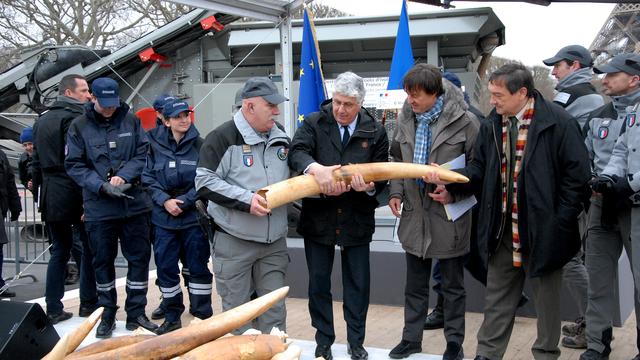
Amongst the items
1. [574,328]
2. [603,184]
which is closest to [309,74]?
[574,328]

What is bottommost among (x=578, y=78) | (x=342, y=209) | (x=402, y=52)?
(x=342, y=209)

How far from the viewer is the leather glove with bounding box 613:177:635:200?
11.5 feet

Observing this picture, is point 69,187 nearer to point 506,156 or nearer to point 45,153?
point 45,153

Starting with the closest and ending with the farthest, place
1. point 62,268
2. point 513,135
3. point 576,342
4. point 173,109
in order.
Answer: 1. point 513,135
2. point 576,342
3. point 173,109
4. point 62,268

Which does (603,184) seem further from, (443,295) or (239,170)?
(239,170)

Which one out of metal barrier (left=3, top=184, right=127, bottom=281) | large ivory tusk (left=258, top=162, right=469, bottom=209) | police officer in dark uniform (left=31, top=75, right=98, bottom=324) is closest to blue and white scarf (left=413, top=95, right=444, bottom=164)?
large ivory tusk (left=258, top=162, right=469, bottom=209)

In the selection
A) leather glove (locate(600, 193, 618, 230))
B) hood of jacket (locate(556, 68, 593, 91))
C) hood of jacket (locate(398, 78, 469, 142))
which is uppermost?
hood of jacket (locate(556, 68, 593, 91))

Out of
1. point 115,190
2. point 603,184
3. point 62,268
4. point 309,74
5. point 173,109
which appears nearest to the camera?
point 603,184

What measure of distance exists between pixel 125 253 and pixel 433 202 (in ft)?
8.21

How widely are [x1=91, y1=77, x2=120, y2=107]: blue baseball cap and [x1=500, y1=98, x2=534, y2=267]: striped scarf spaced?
2821mm

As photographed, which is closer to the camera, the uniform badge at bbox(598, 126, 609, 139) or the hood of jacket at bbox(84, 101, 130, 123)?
the uniform badge at bbox(598, 126, 609, 139)

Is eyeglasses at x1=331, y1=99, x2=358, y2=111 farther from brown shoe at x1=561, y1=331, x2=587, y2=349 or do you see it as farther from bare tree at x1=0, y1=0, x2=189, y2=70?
bare tree at x1=0, y1=0, x2=189, y2=70

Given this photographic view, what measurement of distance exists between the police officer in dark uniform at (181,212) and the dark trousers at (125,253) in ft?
0.63

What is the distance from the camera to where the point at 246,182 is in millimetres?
3736
